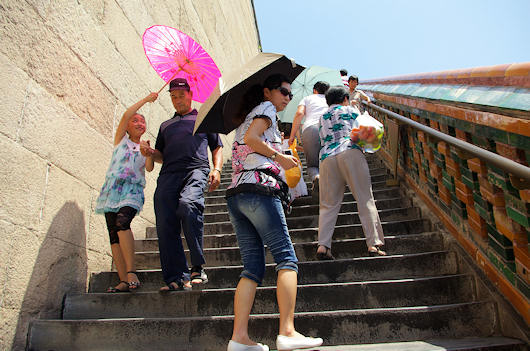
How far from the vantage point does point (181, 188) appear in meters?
3.33

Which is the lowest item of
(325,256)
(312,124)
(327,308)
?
(327,308)

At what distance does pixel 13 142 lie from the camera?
2803mm

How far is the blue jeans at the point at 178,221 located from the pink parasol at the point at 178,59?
0.86 metres

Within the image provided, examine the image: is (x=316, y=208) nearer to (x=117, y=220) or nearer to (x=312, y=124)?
(x=312, y=124)

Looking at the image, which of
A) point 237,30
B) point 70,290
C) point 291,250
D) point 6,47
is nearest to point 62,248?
point 70,290

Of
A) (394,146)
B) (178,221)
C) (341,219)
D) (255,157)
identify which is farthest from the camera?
(394,146)

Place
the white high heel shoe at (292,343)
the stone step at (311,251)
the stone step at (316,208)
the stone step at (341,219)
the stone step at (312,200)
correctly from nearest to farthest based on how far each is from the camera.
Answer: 1. the white high heel shoe at (292,343)
2. the stone step at (311,251)
3. the stone step at (341,219)
4. the stone step at (316,208)
5. the stone step at (312,200)

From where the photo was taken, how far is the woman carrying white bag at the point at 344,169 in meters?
3.48

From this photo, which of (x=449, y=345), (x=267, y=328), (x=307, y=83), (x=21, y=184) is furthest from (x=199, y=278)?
(x=307, y=83)

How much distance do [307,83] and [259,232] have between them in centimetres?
574

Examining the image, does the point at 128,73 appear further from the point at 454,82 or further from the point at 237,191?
the point at 454,82

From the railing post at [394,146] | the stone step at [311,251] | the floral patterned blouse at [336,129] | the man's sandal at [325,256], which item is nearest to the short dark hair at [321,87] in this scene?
the railing post at [394,146]

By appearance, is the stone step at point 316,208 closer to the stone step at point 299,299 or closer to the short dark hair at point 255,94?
the stone step at point 299,299

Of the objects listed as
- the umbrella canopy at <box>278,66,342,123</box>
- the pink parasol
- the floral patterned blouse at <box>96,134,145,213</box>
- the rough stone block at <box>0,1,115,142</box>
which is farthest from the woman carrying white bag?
the umbrella canopy at <box>278,66,342,123</box>
